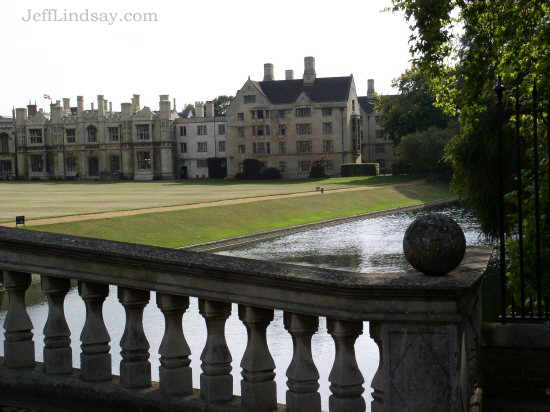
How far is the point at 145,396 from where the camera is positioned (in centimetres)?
550

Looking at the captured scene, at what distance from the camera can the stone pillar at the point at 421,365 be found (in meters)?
4.64

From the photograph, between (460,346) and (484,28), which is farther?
(484,28)

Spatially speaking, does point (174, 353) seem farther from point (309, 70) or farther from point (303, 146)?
point (309, 70)

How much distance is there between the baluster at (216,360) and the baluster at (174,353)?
185 millimetres

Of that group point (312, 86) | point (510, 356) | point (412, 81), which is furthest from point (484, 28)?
point (312, 86)

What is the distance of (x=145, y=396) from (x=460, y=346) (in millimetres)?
2267

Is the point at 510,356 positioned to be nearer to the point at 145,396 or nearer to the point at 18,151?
the point at 145,396

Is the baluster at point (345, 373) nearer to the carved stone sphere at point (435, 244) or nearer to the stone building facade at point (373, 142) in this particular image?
the carved stone sphere at point (435, 244)

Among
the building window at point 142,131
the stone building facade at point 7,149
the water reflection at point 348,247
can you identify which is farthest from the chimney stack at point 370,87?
the water reflection at point 348,247

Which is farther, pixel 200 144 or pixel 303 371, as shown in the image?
pixel 200 144

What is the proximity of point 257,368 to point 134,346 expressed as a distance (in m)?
0.96

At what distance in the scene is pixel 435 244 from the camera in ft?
15.5

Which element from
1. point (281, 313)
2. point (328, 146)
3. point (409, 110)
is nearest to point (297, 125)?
point (328, 146)

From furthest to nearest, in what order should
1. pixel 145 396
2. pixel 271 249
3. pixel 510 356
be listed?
pixel 271 249 < pixel 510 356 < pixel 145 396
